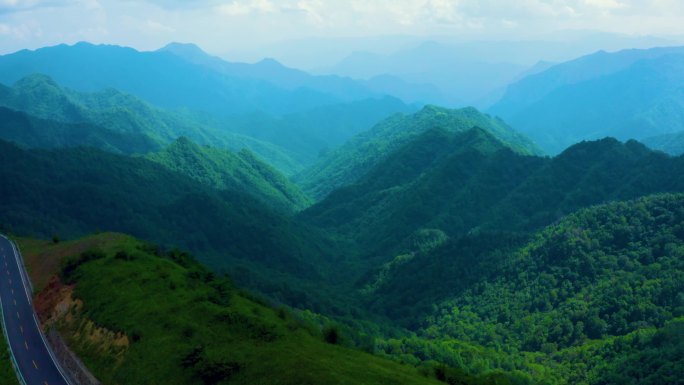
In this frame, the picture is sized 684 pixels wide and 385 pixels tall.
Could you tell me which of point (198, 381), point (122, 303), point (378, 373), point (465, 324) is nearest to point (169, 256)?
point (122, 303)

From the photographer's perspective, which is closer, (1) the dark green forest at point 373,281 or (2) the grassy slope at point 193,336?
(2) the grassy slope at point 193,336

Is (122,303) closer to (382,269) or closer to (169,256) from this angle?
(169,256)

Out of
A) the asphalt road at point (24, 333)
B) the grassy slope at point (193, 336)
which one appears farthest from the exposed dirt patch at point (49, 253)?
the grassy slope at point (193, 336)

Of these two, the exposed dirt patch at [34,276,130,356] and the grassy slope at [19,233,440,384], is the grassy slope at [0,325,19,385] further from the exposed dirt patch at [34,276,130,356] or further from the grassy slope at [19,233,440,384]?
the grassy slope at [19,233,440,384]

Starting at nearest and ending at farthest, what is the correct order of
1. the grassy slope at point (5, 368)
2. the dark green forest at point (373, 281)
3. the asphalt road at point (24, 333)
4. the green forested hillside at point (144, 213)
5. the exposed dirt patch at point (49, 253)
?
1. the grassy slope at point (5, 368)
2. the dark green forest at point (373, 281)
3. the asphalt road at point (24, 333)
4. the exposed dirt patch at point (49, 253)
5. the green forested hillside at point (144, 213)

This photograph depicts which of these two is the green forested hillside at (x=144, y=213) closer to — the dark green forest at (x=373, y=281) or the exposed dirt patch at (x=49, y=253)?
the dark green forest at (x=373, y=281)

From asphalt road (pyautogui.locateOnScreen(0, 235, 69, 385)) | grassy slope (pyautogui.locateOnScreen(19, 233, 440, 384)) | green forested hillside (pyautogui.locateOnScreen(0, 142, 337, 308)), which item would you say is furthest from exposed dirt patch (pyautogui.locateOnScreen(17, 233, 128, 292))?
green forested hillside (pyautogui.locateOnScreen(0, 142, 337, 308))

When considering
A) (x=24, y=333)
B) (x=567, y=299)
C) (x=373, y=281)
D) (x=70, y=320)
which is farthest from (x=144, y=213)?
(x=567, y=299)
